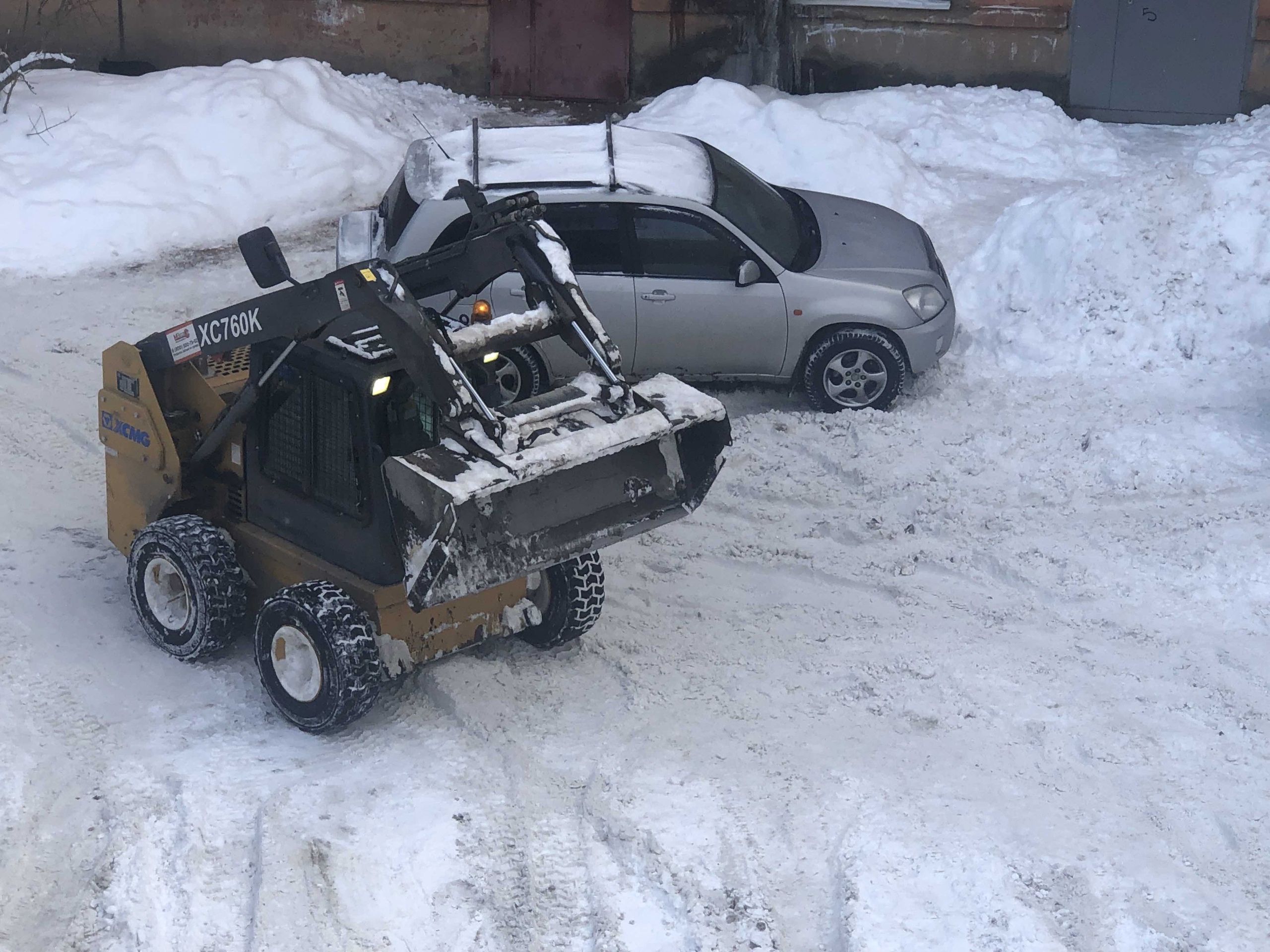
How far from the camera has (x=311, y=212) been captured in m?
13.3

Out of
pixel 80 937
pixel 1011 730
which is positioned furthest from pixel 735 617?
pixel 80 937

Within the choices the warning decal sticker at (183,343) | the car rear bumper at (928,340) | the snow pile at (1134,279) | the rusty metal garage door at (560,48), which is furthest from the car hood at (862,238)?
the rusty metal garage door at (560,48)

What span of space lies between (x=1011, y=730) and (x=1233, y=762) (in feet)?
3.37

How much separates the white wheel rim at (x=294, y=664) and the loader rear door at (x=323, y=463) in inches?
16.7

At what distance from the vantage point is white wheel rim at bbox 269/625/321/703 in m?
6.34

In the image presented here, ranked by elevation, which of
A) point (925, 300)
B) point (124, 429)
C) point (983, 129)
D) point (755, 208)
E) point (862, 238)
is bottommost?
point (124, 429)

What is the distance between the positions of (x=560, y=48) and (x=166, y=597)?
11.7m

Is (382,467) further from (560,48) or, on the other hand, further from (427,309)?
(560,48)

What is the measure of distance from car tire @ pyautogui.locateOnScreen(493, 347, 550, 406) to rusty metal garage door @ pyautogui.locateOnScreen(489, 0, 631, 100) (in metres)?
8.50

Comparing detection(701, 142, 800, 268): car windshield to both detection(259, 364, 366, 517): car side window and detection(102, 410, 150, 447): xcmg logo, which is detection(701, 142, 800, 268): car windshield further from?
detection(102, 410, 150, 447): xcmg logo

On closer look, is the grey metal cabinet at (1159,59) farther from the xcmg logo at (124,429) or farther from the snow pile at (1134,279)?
the xcmg logo at (124,429)

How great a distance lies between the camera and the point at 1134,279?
35.1 feet

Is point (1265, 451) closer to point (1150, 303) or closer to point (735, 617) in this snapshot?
point (1150, 303)

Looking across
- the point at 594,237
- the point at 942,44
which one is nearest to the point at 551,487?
the point at 594,237
